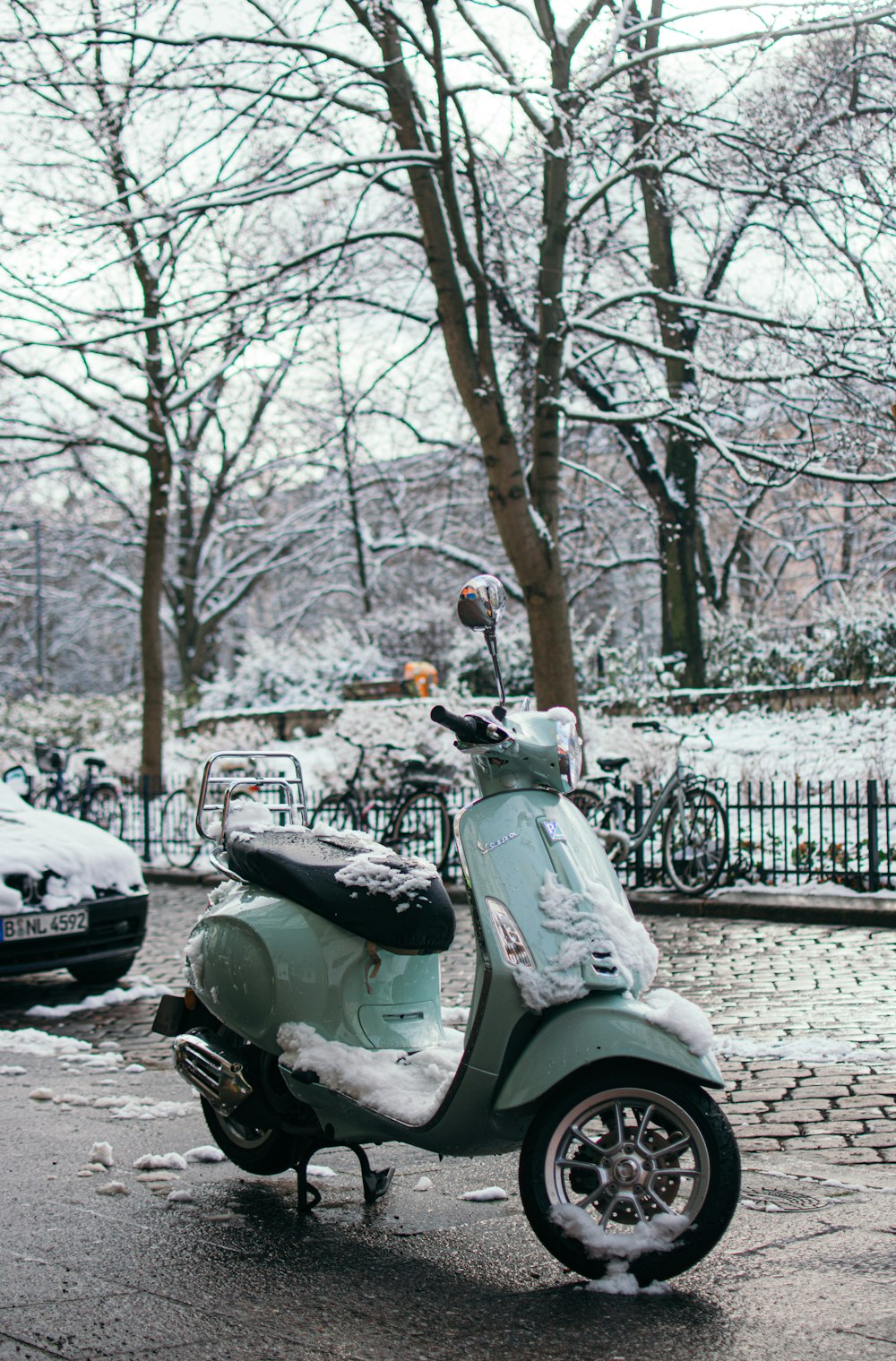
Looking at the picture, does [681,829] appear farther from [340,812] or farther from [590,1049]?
[590,1049]

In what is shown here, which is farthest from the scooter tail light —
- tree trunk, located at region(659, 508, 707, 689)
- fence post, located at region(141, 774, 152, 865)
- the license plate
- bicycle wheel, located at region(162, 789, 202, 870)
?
tree trunk, located at region(659, 508, 707, 689)

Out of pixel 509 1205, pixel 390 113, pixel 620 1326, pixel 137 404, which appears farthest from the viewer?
pixel 137 404

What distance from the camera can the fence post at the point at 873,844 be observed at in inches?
411

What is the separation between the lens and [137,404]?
797 inches

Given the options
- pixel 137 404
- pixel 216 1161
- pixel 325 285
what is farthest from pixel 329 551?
pixel 216 1161

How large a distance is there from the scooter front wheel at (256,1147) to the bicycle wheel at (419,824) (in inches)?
322

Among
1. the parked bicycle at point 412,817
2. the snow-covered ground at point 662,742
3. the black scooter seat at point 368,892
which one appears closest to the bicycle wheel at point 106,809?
the snow-covered ground at point 662,742

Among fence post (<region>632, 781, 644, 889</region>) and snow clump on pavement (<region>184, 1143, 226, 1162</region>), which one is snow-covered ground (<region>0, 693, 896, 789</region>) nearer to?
fence post (<region>632, 781, 644, 889</region>)

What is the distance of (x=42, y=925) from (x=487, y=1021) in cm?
466

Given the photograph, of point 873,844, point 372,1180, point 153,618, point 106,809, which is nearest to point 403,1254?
point 372,1180

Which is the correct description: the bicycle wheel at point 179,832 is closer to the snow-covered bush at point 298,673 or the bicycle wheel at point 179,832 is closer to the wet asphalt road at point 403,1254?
the snow-covered bush at point 298,673

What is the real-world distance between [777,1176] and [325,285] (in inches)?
453

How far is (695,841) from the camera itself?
1130 cm

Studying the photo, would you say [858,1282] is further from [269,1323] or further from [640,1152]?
[269,1323]
